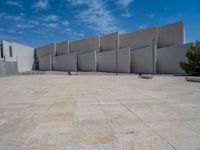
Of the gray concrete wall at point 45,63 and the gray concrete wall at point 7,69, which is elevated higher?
the gray concrete wall at point 45,63

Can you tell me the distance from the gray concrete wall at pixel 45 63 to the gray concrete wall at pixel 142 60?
25.1 m

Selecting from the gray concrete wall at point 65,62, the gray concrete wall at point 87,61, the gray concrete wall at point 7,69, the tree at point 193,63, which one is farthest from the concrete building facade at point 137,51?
the gray concrete wall at point 7,69

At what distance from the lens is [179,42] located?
31.9 metres

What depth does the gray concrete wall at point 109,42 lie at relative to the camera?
136 ft

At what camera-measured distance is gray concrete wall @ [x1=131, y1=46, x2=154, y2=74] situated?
33.3m

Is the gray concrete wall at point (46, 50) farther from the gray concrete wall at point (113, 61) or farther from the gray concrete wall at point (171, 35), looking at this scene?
the gray concrete wall at point (171, 35)

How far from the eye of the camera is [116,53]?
35500mm

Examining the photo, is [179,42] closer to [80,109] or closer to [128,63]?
[128,63]

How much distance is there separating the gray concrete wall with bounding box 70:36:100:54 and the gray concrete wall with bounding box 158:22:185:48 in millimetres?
15461

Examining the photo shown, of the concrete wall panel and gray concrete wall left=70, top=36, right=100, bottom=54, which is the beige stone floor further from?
the concrete wall panel

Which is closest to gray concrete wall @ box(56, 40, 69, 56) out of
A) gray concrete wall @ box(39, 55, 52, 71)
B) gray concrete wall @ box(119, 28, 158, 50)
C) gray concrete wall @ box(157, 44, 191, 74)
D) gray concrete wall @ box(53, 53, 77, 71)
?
gray concrete wall @ box(53, 53, 77, 71)

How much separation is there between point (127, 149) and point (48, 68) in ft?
169

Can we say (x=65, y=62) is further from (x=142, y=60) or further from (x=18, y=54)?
(x=142, y=60)

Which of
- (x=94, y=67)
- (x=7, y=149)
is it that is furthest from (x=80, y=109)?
(x=94, y=67)
